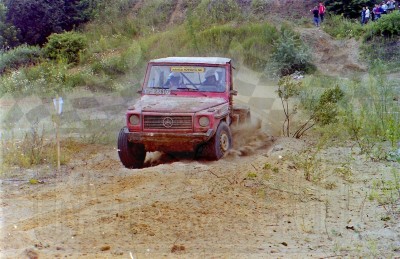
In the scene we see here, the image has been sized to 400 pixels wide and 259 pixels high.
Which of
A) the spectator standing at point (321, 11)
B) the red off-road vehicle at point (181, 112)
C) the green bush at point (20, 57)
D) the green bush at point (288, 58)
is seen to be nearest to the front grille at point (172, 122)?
the red off-road vehicle at point (181, 112)

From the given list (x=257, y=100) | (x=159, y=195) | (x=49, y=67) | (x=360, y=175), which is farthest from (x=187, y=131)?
(x=49, y=67)

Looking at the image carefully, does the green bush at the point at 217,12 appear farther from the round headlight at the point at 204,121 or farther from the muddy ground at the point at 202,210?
the muddy ground at the point at 202,210

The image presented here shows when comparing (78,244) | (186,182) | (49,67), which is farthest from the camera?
(49,67)

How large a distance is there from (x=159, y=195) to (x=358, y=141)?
4848mm

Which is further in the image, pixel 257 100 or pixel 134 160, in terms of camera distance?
pixel 257 100

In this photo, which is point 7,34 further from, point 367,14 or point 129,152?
point 129,152

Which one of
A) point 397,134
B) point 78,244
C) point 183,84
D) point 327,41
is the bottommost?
point 78,244

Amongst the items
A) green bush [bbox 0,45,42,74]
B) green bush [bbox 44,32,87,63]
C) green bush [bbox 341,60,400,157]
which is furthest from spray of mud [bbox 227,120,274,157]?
green bush [bbox 0,45,42,74]

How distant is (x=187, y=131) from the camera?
955cm

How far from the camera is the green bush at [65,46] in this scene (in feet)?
78.6

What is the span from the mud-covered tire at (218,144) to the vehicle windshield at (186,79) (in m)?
0.87

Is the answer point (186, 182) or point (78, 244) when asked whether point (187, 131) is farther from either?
point (78, 244)

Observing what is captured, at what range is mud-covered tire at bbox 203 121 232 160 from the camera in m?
9.70

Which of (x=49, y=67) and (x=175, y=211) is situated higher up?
(x=49, y=67)
